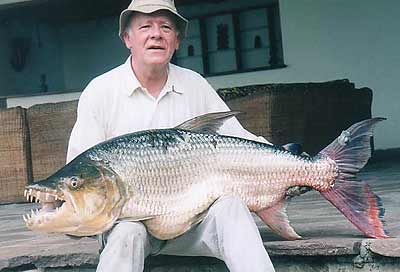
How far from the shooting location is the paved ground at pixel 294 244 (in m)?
3.00

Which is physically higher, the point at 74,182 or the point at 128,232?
the point at 74,182

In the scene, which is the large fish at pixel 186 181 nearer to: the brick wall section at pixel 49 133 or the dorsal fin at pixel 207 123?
the dorsal fin at pixel 207 123

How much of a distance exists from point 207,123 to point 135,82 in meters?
0.34

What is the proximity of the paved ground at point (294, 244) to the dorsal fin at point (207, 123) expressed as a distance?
0.54 metres

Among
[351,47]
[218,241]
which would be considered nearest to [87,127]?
[218,241]

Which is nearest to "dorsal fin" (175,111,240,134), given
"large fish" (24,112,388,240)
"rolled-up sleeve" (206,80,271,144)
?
"large fish" (24,112,388,240)

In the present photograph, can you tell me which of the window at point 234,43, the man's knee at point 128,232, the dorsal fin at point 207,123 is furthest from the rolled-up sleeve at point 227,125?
the window at point 234,43

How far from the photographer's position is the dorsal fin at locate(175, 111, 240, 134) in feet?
9.59

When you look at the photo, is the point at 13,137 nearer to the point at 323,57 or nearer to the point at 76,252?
the point at 76,252

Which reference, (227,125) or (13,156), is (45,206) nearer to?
(227,125)

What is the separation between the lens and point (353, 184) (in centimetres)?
293

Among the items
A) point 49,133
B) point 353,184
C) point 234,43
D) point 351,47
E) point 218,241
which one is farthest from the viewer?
point 234,43

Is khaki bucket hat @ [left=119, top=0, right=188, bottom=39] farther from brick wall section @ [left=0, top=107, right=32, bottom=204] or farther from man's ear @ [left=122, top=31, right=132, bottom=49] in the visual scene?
brick wall section @ [left=0, top=107, right=32, bottom=204]

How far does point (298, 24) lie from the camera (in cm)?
874
